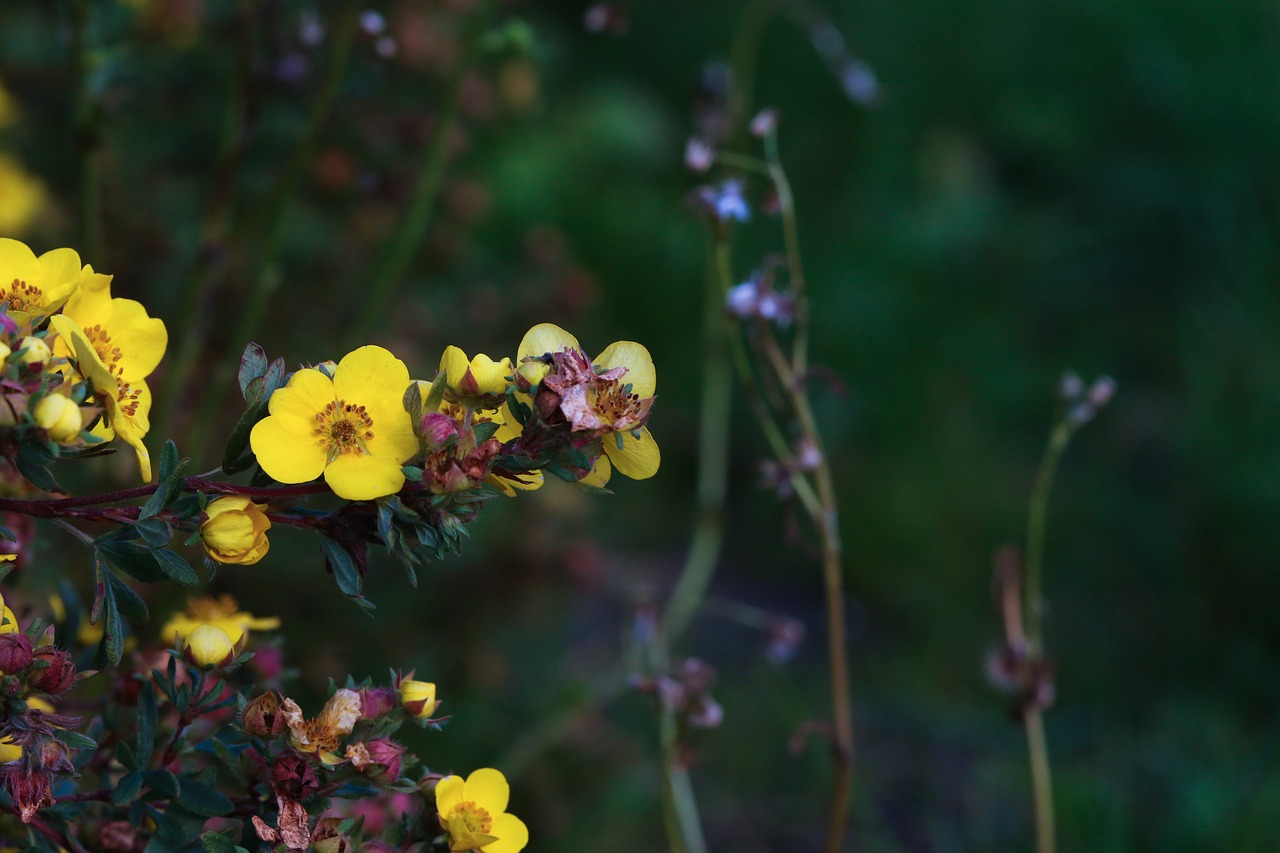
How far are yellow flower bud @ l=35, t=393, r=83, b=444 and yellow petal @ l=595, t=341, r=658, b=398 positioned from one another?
306 mm

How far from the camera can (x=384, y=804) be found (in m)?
1.13

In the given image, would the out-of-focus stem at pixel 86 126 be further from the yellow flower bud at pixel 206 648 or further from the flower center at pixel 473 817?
the flower center at pixel 473 817

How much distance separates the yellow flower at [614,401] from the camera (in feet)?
2.24

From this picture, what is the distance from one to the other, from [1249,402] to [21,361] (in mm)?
2803

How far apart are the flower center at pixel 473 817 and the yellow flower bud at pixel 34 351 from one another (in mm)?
370

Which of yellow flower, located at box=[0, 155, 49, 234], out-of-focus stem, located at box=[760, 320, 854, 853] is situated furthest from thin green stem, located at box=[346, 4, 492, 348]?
yellow flower, located at box=[0, 155, 49, 234]

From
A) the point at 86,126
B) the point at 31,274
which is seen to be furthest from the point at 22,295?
the point at 86,126

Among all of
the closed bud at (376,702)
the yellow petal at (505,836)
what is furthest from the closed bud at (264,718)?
the yellow petal at (505,836)

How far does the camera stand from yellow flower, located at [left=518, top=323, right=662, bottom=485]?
2.24ft

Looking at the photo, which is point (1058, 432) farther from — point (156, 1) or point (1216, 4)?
point (1216, 4)

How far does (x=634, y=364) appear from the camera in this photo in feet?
2.52

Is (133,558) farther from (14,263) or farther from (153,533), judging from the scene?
(14,263)

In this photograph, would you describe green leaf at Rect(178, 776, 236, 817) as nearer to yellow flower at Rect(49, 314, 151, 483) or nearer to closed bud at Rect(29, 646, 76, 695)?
closed bud at Rect(29, 646, 76, 695)

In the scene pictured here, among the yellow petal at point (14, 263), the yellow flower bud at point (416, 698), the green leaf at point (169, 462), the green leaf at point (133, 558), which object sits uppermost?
the yellow petal at point (14, 263)
